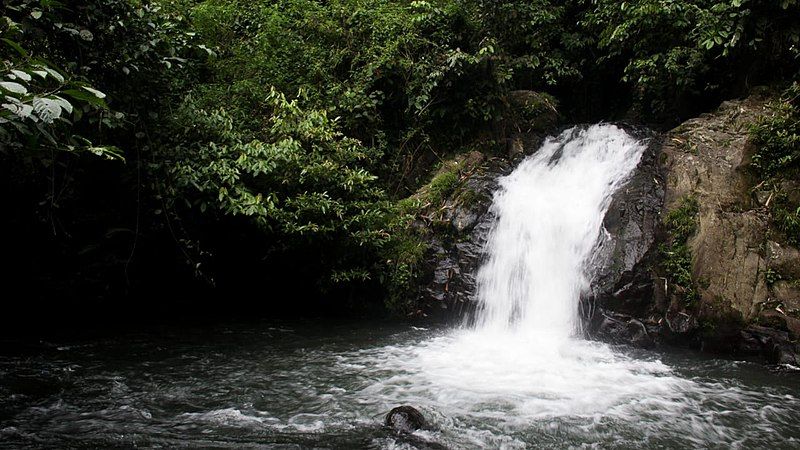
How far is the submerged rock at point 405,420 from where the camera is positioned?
3.82m

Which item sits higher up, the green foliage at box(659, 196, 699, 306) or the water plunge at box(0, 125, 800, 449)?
the green foliage at box(659, 196, 699, 306)

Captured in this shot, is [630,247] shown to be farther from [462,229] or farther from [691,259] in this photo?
[462,229]

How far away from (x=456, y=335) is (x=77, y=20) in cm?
535

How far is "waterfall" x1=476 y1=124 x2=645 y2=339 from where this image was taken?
22.1ft

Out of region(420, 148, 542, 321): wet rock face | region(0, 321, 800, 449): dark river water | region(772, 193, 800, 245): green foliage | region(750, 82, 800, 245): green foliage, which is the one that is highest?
region(750, 82, 800, 245): green foliage

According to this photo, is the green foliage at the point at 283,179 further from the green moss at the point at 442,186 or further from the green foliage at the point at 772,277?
the green foliage at the point at 772,277

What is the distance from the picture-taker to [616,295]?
6273mm

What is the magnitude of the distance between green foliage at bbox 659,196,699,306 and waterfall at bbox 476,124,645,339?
849mm

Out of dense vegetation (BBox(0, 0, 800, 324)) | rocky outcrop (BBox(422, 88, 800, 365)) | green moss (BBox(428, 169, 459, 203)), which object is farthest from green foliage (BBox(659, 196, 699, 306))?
A: green moss (BBox(428, 169, 459, 203))

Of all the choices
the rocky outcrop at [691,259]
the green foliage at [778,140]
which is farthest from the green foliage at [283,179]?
the green foliage at [778,140]

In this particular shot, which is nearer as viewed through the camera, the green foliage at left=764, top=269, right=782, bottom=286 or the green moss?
the green foliage at left=764, top=269, right=782, bottom=286

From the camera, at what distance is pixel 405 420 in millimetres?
3857

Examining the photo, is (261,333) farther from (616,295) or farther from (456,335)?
(616,295)

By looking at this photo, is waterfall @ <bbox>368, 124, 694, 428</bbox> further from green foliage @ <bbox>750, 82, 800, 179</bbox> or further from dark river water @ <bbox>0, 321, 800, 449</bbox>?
green foliage @ <bbox>750, 82, 800, 179</bbox>
